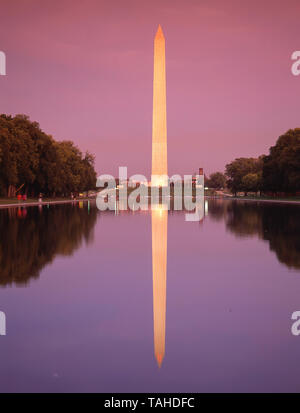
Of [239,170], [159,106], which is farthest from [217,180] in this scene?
[159,106]

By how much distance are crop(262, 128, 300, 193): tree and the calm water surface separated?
1908 inches

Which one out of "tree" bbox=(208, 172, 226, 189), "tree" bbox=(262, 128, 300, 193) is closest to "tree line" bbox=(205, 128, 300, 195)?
"tree" bbox=(262, 128, 300, 193)

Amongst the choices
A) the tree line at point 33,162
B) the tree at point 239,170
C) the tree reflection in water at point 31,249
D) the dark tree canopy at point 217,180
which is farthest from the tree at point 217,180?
the tree reflection in water at point 31,249

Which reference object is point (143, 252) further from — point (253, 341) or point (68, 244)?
point (253, 341)

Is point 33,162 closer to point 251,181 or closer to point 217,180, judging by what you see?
point 251,181

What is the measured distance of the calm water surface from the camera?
4.35 meters

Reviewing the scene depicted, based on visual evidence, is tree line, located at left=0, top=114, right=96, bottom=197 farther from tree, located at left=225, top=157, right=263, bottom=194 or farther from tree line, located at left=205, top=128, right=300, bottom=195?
tree, located at left=225, top=157, right=263, bottom=194

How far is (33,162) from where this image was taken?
58.3 meters

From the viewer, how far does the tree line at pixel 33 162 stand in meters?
51.1

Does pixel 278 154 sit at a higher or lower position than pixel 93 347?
higher

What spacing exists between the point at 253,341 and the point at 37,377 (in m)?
2.30

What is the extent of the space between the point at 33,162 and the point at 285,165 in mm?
30481
